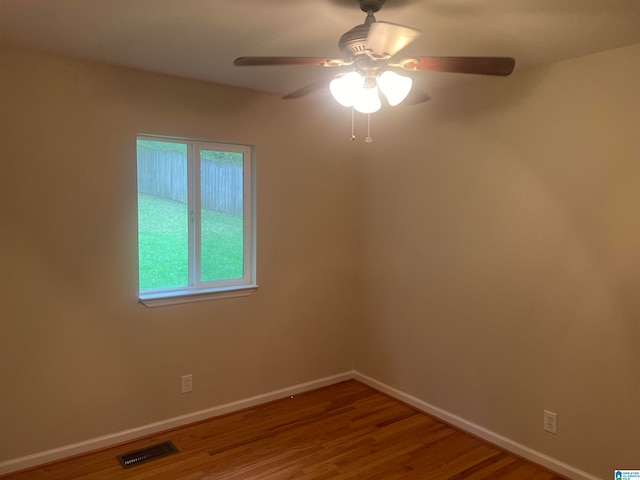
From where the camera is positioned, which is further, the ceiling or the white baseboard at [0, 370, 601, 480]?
the white baseboard at [0, 370, 601, 480]

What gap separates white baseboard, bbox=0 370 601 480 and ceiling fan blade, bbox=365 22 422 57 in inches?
97.7

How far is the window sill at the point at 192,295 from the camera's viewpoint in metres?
2.98

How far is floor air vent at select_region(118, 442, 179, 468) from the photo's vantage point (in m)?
2.70

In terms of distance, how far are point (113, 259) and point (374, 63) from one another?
1979 mm

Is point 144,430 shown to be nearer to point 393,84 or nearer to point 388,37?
point 393,84

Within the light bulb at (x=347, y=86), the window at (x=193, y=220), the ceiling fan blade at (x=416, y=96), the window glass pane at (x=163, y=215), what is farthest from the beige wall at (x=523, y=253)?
the window glass pane at (x=163, y=215)

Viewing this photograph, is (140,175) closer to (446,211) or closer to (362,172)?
(362,172)

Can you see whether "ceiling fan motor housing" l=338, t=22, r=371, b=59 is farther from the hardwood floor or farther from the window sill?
the hardwood floor

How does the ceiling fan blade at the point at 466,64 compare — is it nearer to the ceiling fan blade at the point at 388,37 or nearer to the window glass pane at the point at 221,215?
the ceiling fan blade at the point at 388,37

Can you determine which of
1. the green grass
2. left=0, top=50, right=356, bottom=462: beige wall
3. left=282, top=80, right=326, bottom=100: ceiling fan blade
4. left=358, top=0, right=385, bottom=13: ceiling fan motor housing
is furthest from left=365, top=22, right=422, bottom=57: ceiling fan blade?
the green grass

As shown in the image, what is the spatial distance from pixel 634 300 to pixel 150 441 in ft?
9.49

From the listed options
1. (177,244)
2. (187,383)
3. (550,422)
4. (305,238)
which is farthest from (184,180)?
(550,422)

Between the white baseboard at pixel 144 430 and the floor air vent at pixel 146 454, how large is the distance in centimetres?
16

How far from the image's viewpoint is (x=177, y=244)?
10.4 feet
